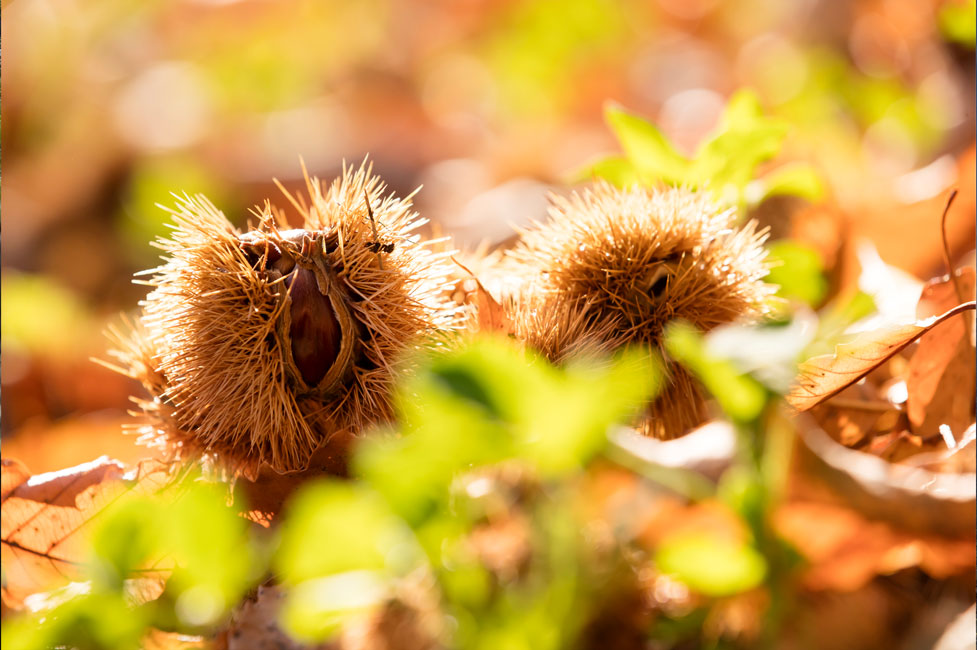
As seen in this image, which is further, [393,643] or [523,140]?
[523,140]

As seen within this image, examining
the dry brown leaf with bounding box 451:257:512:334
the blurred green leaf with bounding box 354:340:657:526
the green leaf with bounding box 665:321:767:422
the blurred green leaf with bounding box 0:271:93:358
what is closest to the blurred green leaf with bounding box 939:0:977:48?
the dry brown leaf with bounding box 451:257:512:334

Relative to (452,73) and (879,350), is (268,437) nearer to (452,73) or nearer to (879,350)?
(879,350)

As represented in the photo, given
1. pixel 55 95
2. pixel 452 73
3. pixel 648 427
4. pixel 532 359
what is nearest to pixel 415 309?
pixel 532 359

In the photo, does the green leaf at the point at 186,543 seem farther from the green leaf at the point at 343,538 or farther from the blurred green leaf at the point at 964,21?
the blurred green leaf at the point at 964,21

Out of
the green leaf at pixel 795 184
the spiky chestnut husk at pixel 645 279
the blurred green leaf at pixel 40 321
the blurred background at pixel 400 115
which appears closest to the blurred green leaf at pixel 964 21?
the blurred background at pixel 400 115

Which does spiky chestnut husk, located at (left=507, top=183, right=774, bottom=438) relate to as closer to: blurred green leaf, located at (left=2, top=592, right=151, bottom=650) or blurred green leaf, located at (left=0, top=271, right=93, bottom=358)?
blurred green leaf, located at (left=2, top=592, right=151, bottom=650)

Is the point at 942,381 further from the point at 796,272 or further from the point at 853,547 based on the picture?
the point at 853,547
